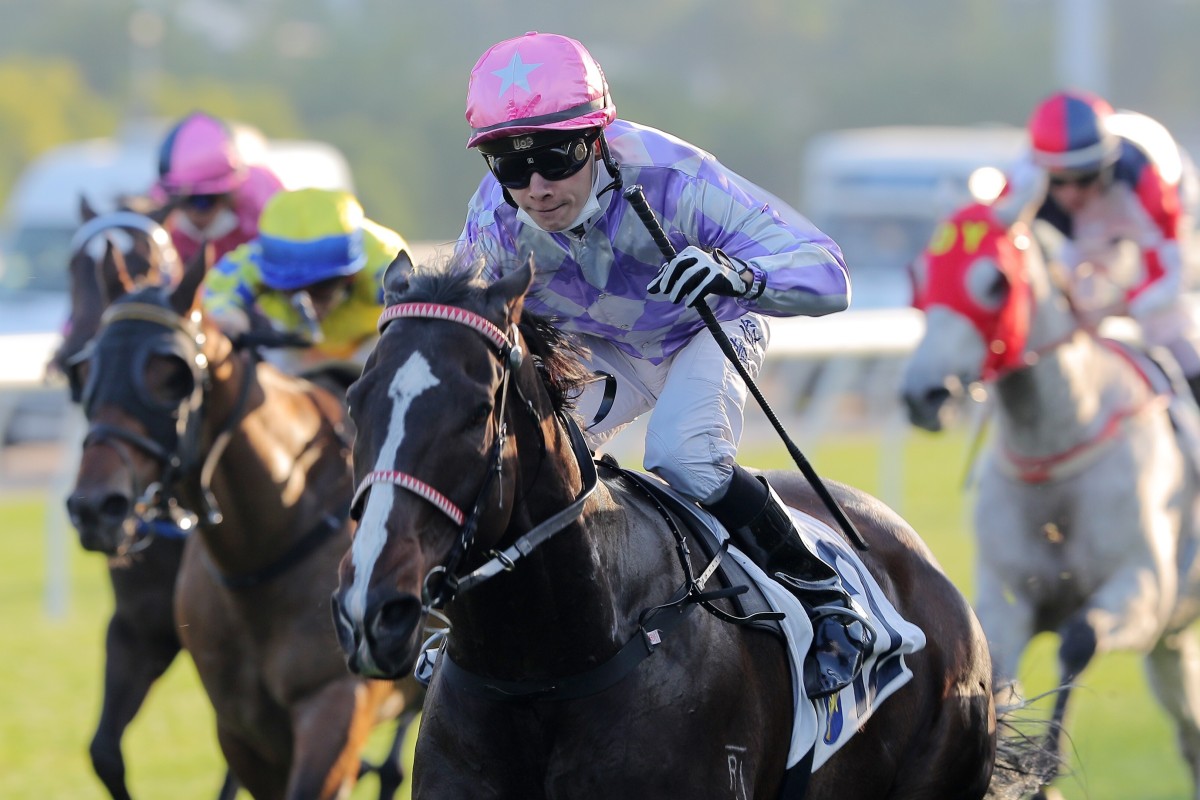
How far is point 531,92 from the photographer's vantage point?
11.1ft

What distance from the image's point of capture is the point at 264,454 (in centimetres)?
519

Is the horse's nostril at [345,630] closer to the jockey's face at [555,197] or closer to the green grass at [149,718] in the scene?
the jockey's face at [555,197]

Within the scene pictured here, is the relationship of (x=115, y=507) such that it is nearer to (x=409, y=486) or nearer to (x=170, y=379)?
(x=170, y=379)

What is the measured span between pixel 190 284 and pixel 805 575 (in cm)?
219

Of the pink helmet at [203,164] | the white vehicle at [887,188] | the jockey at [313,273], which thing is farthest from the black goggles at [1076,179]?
the white vehicle at [887,188]

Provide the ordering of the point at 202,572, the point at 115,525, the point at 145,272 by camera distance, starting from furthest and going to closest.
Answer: the point at 145,272
the point at 202,572
the point at 115,525

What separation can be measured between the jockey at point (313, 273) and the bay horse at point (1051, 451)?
1.89 m

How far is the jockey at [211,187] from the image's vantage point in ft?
23.0

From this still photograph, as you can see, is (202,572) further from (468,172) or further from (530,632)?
(468,172)

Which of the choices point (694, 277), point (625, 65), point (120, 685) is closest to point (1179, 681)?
point (120, 685)

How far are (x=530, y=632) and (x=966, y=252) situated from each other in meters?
3.68

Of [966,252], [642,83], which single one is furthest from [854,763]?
[642,83]

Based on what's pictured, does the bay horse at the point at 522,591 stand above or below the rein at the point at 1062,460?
above

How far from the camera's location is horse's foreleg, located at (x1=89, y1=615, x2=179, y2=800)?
210 inches
